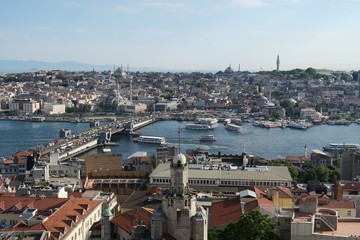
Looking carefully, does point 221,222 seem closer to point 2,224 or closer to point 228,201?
point 228,201

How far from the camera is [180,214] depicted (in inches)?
283

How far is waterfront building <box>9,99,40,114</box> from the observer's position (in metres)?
53.9

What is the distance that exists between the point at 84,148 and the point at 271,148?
10865 mm

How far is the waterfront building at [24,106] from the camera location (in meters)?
53.9

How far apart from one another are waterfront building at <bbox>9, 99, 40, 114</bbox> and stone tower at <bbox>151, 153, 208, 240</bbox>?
159 feet

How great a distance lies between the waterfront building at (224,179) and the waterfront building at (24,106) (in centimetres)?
4054

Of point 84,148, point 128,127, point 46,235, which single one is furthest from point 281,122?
point 46,235

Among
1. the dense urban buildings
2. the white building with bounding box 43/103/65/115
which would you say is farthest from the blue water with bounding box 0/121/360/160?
the white building with bounding box 43/103/65/115

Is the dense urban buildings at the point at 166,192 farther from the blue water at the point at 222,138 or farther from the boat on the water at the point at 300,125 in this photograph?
the blue water at the point at 222,138

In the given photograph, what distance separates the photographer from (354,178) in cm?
1631

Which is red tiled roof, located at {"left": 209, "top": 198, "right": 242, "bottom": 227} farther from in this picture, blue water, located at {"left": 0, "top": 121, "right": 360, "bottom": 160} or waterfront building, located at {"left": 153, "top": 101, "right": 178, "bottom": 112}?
waterfront building, located at {"left": 153, "top": 101, "right": 178, "bottom": 112}

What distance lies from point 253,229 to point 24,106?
159ft

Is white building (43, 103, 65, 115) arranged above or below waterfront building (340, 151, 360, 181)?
below

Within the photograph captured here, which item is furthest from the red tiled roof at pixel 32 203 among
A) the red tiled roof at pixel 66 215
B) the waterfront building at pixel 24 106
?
the waterfront building at pixel 24 106
